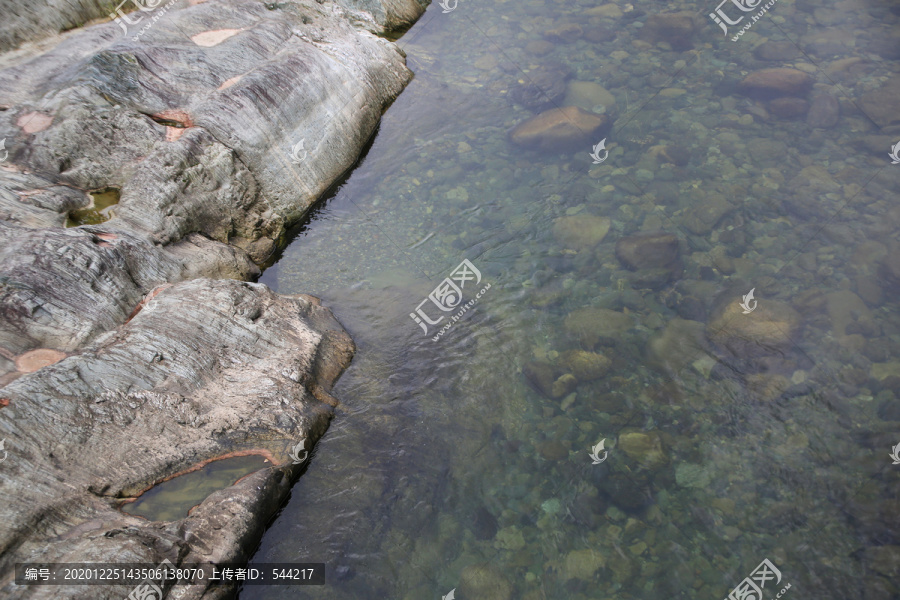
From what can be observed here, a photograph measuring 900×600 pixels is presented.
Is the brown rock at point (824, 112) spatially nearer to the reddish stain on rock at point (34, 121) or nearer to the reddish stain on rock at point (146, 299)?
the reddish stain on rock at point (146, 299)

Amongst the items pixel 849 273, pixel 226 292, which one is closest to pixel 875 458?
pixel 849 273

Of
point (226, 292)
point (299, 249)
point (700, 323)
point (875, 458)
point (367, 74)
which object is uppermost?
point (367, 74)

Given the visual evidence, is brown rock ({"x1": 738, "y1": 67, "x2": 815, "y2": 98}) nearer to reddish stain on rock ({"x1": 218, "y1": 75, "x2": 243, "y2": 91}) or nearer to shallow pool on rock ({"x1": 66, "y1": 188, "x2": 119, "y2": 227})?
reddish stain on rock ({"x1": 218, "y1": 75, "x2": 243, "y2": 91})

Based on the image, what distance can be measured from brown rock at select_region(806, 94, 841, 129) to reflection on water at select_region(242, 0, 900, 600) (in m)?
0.08

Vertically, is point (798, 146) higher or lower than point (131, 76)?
lower

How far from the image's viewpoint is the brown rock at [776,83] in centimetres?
1170

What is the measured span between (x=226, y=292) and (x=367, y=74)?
6837 mm

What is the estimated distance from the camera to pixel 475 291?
361 inches

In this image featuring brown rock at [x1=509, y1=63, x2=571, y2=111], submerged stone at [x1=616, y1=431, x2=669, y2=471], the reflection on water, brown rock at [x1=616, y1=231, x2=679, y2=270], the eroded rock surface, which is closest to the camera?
the eroded rock surface

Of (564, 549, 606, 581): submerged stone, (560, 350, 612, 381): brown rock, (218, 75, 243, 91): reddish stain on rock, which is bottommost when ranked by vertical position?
(564, 549, 606, 581): submerged stone

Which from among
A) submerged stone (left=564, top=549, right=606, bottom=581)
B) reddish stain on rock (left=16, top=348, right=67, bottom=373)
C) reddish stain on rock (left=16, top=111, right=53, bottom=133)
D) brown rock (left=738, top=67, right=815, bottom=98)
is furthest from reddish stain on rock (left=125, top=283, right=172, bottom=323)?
brown rock (left=738, top=67, right=815, bottom=98)

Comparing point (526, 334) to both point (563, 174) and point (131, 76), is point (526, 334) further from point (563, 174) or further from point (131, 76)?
point (131, 76)

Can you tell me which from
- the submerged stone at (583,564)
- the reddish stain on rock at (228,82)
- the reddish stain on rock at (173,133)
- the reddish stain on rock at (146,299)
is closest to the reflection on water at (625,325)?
the submerged stone at (583,564)

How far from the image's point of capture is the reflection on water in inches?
242
